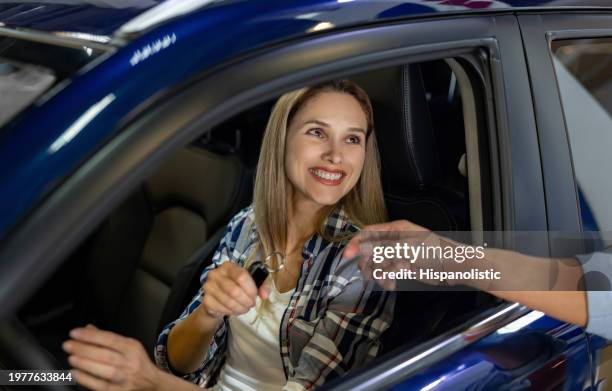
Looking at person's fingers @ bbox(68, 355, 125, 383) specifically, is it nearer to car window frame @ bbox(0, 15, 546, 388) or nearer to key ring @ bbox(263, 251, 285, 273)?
car window frame @ bbox(0, 15, 546, 388)

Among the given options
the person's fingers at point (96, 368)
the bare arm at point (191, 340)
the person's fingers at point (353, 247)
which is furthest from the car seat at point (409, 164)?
the person's fingers at point (96, 368)

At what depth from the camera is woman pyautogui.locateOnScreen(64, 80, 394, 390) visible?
1.42 meters

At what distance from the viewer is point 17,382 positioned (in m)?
0.96

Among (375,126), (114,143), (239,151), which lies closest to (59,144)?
(114,143)

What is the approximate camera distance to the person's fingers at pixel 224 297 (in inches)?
45.8

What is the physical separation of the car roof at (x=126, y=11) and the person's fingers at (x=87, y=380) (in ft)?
1.53

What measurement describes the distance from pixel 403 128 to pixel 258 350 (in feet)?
1.93

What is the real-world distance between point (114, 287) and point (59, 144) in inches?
66.9

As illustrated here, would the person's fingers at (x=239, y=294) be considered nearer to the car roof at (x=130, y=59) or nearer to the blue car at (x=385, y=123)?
the blue car at (x=385, y=123)

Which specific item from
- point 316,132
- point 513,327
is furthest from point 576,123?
point 316,132

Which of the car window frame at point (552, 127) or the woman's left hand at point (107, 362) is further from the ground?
the car window frame at point (552, 127)

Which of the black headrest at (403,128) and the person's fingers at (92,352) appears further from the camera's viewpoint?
the black headrest at (403,128)

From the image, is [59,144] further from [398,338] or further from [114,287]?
[114,287]

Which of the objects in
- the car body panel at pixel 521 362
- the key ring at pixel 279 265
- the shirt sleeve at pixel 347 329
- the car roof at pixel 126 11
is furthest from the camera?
the key ring at pixel 279 265
